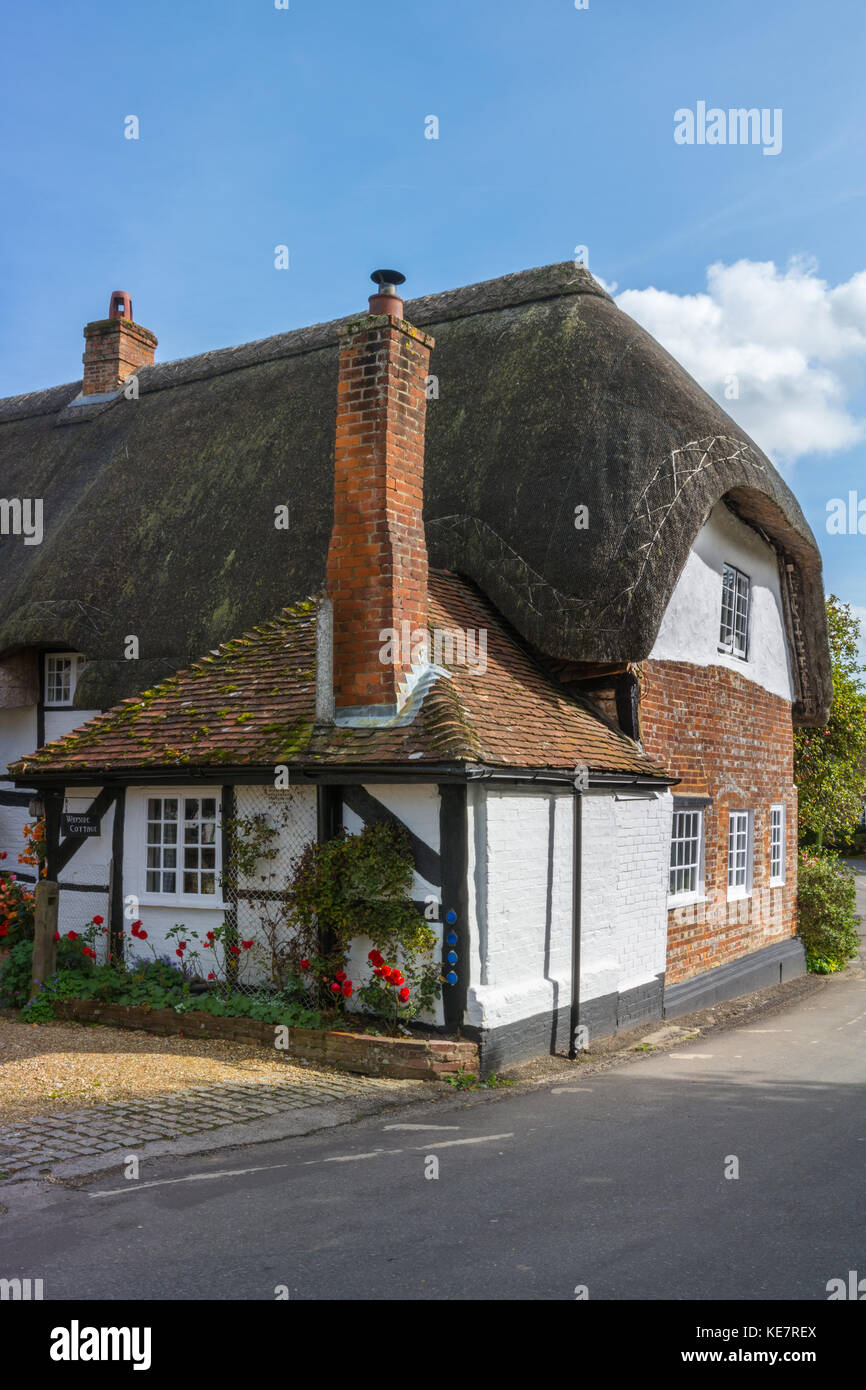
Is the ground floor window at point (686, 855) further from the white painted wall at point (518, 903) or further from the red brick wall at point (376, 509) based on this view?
the red brick wall at point (376, 509)

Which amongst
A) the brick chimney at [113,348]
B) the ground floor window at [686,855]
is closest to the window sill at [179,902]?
the ground floor window at [686,855]

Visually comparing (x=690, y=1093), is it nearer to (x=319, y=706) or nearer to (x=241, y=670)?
(x=319, y=706)

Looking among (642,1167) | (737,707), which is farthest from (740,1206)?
(737,707)

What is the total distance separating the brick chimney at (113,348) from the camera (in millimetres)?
18859

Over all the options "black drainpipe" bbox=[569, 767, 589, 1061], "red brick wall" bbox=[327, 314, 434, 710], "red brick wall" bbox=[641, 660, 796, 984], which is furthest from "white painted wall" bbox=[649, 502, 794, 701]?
"red brick wall" bbox=[327, 314, 434, 710]

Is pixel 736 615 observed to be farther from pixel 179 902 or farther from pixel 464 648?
pixel 179 902

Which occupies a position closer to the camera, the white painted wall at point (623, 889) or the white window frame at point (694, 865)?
the white painted wall at point (623, 889)

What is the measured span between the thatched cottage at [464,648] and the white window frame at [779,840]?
0.09 meters

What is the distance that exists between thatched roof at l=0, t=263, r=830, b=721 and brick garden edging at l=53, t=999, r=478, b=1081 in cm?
403

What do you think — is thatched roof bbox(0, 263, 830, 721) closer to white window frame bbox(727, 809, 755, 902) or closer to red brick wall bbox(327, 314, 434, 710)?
red brick wall bbox(327, 314, 434, 710)

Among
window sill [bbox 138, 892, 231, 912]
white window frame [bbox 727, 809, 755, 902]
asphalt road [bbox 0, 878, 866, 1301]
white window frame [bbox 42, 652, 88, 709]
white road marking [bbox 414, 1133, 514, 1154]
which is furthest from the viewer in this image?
white window frame [bbox 42, 652, 88, 709]

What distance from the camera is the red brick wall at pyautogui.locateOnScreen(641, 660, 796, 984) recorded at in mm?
11703
